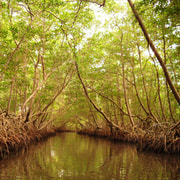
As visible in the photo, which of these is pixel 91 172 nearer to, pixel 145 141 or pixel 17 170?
pixel 17 170

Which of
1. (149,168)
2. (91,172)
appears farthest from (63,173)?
(149,168)

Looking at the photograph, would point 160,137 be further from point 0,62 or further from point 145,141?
point 0,62

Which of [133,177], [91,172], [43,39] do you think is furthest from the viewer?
[43,39]

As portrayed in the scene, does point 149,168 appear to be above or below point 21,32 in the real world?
below

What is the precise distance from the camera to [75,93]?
13.4 metres

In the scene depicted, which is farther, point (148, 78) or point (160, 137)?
point (148, 78)

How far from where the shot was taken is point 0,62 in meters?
7.95

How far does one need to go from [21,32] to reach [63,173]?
203 inches

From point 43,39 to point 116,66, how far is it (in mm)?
4601

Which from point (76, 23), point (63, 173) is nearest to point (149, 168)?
point (63, 173)

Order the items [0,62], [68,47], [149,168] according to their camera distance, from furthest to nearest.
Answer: [68,47] < [0,62] < [149,168]

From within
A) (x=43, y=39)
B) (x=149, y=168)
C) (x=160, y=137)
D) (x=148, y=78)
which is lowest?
(x=149, y=168)

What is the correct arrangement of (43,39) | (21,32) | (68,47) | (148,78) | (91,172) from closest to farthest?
(91,172)
(21,32)
(43,39)
(68,47)
(148,78)

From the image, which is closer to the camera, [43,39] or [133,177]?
[133,177]
